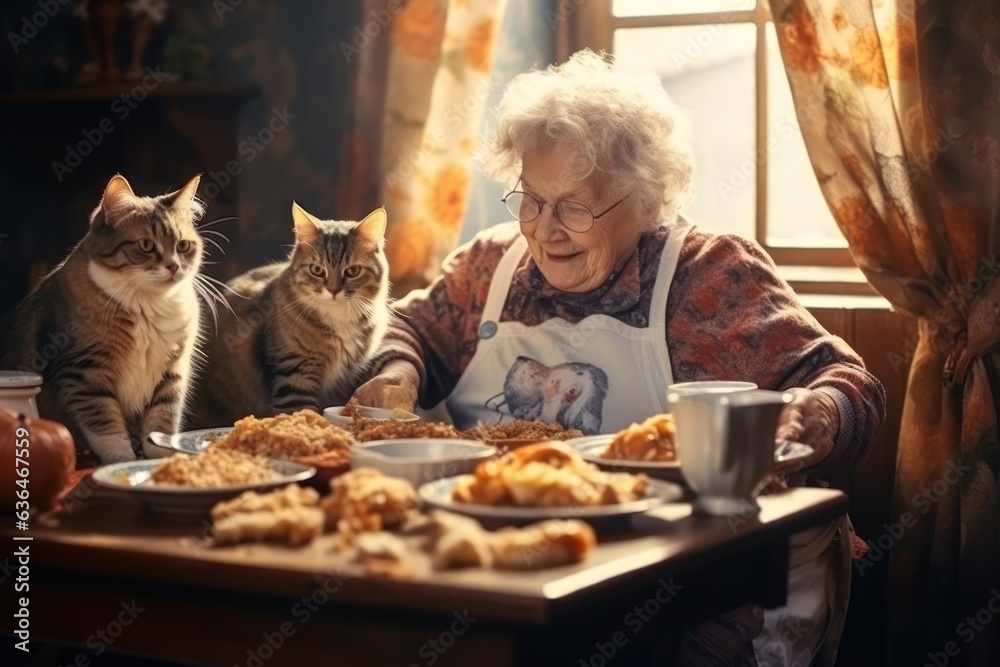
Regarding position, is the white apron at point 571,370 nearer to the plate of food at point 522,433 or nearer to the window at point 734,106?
the plate of food at point 522,433

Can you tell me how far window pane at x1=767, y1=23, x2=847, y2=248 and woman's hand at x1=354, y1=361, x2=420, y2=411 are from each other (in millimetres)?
1196

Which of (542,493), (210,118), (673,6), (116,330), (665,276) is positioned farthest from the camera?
(210,118)

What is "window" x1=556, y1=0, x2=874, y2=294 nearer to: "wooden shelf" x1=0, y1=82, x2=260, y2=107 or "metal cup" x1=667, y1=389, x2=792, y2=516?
"wooden shelf" x1=0, y1=82, x2=260, y2=107

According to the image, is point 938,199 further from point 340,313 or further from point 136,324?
point 136,324

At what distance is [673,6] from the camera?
3021mm

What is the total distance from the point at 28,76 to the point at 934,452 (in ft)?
9.14

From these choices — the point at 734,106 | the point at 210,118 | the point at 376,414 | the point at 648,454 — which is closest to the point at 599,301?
the point at 376,414

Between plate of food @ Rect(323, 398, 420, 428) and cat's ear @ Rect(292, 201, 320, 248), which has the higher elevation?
cat's ear @ Rect(292, 201, 320, 248)

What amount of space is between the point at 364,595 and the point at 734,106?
225cm

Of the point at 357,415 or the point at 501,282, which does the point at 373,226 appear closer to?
the point at 501,282

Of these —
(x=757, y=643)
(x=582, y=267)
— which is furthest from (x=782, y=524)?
(x=582, y=267)

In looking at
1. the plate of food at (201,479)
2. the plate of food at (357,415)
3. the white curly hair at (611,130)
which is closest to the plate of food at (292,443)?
the plate of food at (201,479)

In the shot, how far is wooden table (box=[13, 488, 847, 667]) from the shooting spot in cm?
101

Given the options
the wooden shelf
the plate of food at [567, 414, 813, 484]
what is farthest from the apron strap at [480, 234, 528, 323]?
the wooden shelf
